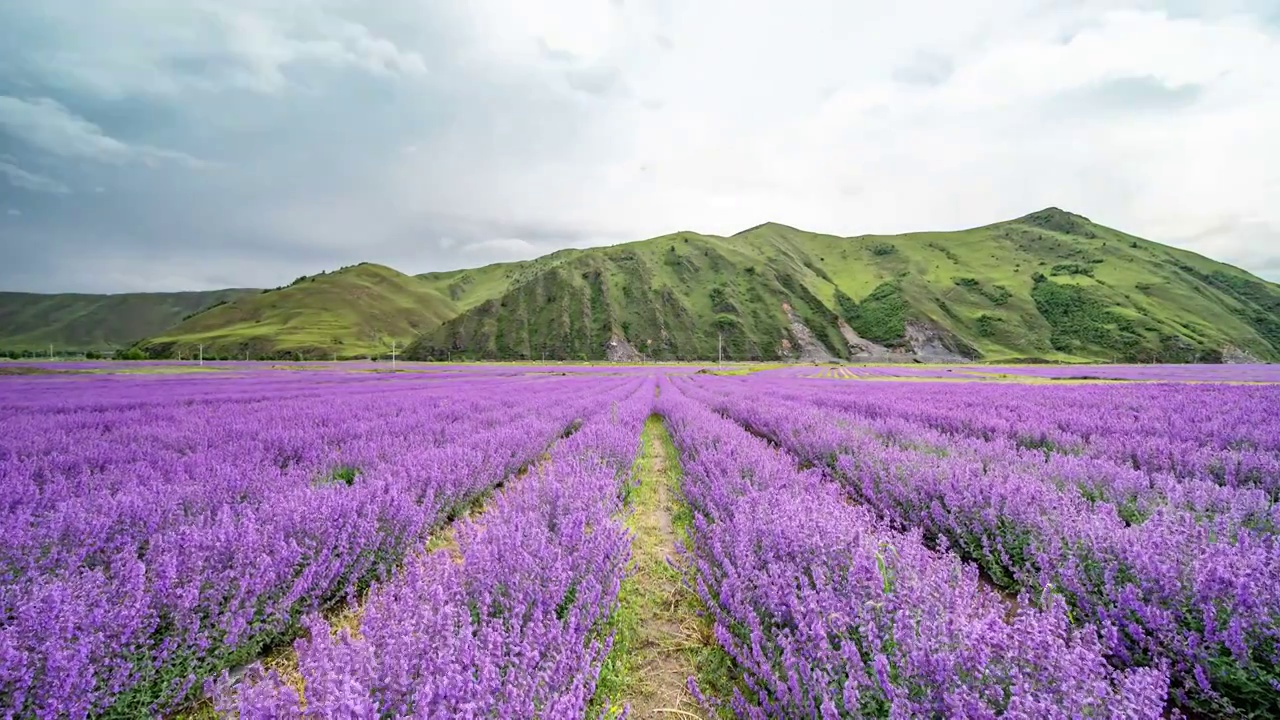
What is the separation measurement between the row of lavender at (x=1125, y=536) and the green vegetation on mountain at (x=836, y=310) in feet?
236

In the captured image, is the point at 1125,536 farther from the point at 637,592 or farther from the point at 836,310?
the point at 836,310

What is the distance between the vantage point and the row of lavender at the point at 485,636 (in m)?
1.34

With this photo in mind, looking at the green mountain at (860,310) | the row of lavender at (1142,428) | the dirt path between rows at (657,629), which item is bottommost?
the dirt path between rows at (657,629)

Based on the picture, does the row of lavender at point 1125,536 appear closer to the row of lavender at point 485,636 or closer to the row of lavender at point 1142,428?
the row of lavender at point 1142,428

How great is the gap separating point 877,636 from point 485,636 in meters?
1.32

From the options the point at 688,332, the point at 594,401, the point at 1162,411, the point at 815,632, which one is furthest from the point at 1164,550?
the point at 688,332

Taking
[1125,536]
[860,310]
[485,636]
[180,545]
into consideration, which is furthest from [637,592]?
[860,310]

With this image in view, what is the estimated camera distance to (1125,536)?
2.43 m

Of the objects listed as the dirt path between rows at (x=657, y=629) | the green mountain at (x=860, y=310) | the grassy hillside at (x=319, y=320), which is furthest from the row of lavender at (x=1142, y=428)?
the grassy hillside at (x=319, y=320)

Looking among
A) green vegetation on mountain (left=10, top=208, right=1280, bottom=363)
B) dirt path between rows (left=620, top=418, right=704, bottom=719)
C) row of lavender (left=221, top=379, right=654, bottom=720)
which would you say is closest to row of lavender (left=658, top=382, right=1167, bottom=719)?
dirt path between rows (left=620, top=418, right=704, bottom=719)

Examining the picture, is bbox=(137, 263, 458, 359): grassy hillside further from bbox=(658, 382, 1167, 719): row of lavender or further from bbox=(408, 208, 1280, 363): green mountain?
bbox=(658, 382, 1167, 719): row of lavender

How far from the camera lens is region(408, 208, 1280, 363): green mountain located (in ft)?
285

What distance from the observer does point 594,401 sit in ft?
40.3

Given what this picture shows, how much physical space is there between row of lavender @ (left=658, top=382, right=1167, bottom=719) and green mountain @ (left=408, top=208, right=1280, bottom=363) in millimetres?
79694
